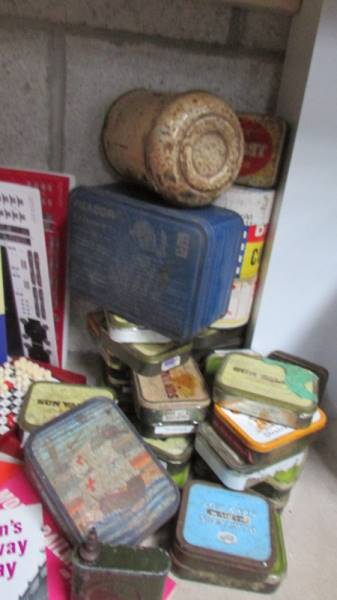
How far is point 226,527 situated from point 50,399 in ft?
0.82

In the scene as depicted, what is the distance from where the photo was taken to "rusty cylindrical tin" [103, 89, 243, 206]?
1.70ft

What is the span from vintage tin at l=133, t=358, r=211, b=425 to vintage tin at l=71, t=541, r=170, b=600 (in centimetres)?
17

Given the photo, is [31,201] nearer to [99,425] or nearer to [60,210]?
[60,210]

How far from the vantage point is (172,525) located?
21.9 inches

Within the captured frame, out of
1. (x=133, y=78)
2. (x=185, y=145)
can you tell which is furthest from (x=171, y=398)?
(x=133, y=78)

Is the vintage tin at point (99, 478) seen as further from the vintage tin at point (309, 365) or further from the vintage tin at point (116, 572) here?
the vintage tin at point (309, 365)

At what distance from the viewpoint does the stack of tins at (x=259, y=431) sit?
0.56 m

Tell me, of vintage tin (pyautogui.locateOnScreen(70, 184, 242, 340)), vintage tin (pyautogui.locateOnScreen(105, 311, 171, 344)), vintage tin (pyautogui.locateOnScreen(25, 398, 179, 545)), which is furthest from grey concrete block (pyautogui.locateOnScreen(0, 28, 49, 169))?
vintage tin (pyautogui.locateOnScreen(25, 398, 179, 545))

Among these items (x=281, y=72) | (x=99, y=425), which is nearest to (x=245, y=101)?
(x=281, y=72)

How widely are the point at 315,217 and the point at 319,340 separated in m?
0.19

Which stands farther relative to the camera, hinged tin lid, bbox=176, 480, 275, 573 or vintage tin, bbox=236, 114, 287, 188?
vintage tin, bbox=236, 114, 287, 188

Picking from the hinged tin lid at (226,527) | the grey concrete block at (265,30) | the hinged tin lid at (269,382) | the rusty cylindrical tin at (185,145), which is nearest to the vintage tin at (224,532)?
the hinged tin lid at (226,527)

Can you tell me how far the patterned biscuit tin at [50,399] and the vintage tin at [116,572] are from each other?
0.17 m

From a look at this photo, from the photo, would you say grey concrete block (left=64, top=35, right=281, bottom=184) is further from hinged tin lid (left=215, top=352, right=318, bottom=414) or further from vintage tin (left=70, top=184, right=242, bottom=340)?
hinged tin lid (left=215, top=352, right=318, bottom=414)
